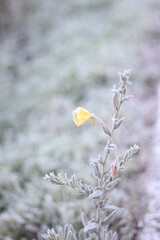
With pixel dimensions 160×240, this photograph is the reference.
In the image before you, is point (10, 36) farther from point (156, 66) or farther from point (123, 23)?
point (156, 66)

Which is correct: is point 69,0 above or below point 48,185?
above

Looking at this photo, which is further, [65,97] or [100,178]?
[65,97]

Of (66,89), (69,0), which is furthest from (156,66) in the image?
(69,0)

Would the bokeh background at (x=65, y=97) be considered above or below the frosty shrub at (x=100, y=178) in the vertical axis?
above

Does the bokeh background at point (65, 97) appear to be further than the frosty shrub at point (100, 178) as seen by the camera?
Yes

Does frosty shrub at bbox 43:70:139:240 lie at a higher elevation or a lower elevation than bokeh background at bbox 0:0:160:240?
lower

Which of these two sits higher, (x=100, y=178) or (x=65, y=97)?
(x=65, y=97)

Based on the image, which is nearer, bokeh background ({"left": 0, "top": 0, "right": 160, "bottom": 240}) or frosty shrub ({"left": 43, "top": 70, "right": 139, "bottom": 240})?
frosty shrub ({"left": 43, "top": 70, "right": 139, "bottom": 240})

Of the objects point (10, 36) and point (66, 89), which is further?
point (10, 36)
